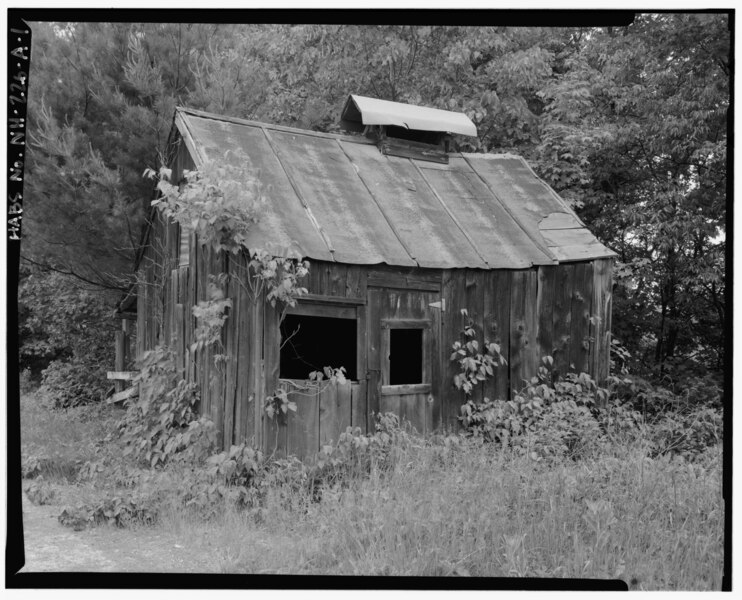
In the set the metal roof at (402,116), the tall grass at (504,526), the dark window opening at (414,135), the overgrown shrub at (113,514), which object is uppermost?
the metal roof at (402,116)

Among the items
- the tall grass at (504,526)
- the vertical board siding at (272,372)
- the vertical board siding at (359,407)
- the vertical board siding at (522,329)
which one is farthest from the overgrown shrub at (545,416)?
the vertical board siding at (272,372)

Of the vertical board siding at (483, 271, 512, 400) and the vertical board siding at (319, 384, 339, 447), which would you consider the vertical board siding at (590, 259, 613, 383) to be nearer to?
the vertical board siding at (483, 271, 512, 400)

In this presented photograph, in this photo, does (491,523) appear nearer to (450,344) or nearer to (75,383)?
(450,344)

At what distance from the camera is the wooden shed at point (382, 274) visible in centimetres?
784

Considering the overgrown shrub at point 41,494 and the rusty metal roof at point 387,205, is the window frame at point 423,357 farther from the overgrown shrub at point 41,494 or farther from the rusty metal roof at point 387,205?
the overgrown shrub at point 41,494

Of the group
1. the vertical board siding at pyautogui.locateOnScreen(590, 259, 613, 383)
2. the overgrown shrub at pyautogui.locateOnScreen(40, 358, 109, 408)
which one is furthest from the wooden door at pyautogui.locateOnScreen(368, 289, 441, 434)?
the overgrown shrub at pyautogui.locateOnScreen(40, 358, 109, 408)

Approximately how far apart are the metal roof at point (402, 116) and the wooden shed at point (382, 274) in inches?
0.9

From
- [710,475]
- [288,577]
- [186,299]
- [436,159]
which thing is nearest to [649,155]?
[436,159]

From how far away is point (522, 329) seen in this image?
9484 millimetres

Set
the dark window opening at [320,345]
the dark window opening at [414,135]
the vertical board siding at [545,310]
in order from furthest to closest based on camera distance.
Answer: the dark window opening at [320,345] < the dark window opening at [414,135] < the vertical board siding at [545,310]

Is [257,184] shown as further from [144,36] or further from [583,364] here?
[144,36]

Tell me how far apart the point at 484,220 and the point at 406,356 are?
215 centimetres

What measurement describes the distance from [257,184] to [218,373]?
208cm

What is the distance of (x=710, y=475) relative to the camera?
6.70 m
